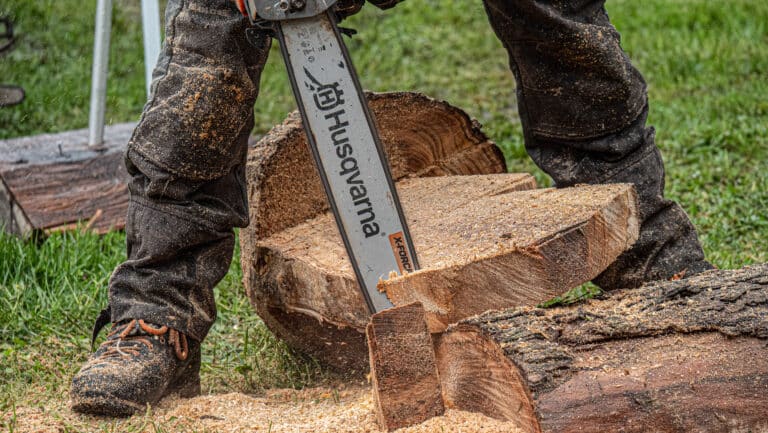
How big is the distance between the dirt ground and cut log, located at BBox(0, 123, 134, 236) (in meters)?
1.59

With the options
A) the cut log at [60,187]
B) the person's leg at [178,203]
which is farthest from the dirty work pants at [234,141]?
the cut log at [60,187]

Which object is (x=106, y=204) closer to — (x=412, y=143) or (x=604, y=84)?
(x=412, y=143)

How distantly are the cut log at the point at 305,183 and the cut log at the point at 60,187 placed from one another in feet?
4.64

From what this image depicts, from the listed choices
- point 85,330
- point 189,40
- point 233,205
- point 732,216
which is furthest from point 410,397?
point 732,216

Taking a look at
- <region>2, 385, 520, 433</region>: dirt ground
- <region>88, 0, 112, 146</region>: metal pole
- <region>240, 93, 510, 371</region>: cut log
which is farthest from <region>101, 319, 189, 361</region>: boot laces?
<region>88, 0, 112, 146</region>: metal pole

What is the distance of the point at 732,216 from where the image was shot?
11.9 ft

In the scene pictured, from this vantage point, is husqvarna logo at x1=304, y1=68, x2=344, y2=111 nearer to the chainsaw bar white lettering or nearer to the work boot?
the chainsaw bar white lettering

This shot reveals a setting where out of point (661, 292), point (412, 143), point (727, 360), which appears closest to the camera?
point (727, 360)

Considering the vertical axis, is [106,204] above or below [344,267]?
below

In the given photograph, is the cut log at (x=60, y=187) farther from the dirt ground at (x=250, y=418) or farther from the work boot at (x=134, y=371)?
the dirt ground at (x=250, y=418)

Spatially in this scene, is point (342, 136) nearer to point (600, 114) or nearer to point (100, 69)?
point (600, 114)

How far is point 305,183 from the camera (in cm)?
256

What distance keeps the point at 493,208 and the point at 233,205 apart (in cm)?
69

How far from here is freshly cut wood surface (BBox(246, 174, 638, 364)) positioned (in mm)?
1869
